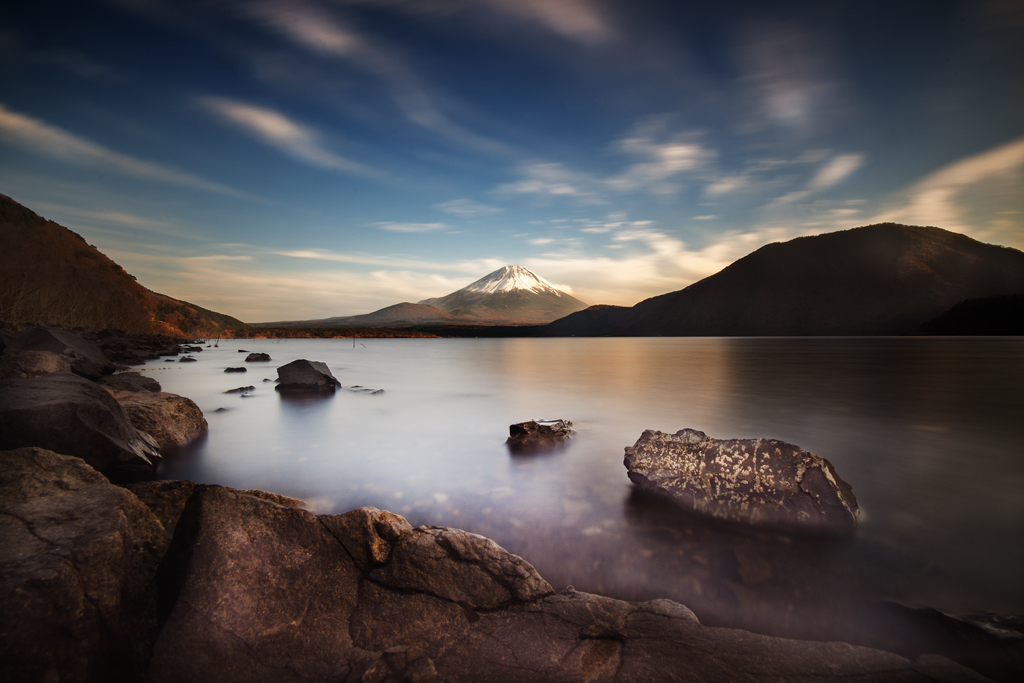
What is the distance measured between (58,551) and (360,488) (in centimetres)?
444

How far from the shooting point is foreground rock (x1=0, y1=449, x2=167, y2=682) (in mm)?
2389

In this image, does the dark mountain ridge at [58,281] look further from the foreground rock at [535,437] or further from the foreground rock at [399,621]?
the foreground rock at [399,621]

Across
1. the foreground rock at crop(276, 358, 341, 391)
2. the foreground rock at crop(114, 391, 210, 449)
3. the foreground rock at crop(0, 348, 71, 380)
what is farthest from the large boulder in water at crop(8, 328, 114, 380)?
the foreground rock at crop(114, 391, 210, 449)

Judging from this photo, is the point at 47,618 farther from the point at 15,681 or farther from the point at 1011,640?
the point at 1011,640

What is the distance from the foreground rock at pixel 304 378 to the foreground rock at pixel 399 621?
53.0 ft

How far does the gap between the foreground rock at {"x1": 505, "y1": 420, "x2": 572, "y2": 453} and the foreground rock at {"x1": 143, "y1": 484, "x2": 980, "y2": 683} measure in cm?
563

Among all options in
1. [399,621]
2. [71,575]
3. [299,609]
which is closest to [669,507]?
[399,621]

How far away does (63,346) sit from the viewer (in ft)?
51.2

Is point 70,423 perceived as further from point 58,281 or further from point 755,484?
point 58,281

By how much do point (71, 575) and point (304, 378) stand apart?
16941 mm

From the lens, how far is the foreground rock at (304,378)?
60.1ft

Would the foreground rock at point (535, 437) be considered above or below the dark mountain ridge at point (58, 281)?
below

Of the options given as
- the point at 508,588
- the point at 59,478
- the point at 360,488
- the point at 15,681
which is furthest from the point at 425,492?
the point at 15,681

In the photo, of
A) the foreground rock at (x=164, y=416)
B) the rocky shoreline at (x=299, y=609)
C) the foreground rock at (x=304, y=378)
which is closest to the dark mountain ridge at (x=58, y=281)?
the foreground rock at (x=304, y=378)
